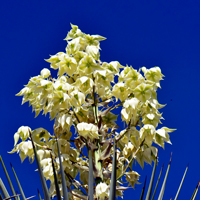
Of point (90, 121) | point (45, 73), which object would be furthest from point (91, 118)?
point (45, 73)

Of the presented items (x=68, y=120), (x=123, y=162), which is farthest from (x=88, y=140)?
(x=123, y=162)

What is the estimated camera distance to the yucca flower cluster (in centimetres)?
170

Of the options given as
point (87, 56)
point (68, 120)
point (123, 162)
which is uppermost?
point (87, 56)

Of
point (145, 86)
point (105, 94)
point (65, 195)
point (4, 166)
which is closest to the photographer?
point (65, 195)

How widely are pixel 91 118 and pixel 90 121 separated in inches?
0.8

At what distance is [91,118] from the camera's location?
6.02ft

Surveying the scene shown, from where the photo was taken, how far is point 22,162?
5.86 ft

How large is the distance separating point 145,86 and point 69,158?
2.00 feet

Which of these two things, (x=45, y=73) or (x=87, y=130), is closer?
(x=87, y=130)

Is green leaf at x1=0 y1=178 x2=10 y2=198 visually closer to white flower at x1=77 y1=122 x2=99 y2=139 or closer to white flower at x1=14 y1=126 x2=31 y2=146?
white flower at x1=14 y1=126 x2=31 y2=146

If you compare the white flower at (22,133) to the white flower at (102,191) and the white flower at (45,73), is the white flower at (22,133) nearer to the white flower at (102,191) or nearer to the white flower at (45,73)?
the white flower at (45,73)

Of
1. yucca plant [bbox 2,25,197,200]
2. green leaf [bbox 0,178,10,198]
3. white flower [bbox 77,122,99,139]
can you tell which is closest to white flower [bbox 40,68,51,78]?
yucca plant [bbox 2,25,197,200]

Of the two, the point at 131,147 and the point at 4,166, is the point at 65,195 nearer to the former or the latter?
the point at 4,166

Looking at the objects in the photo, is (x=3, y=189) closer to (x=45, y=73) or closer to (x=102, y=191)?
(x=102, y=191)
